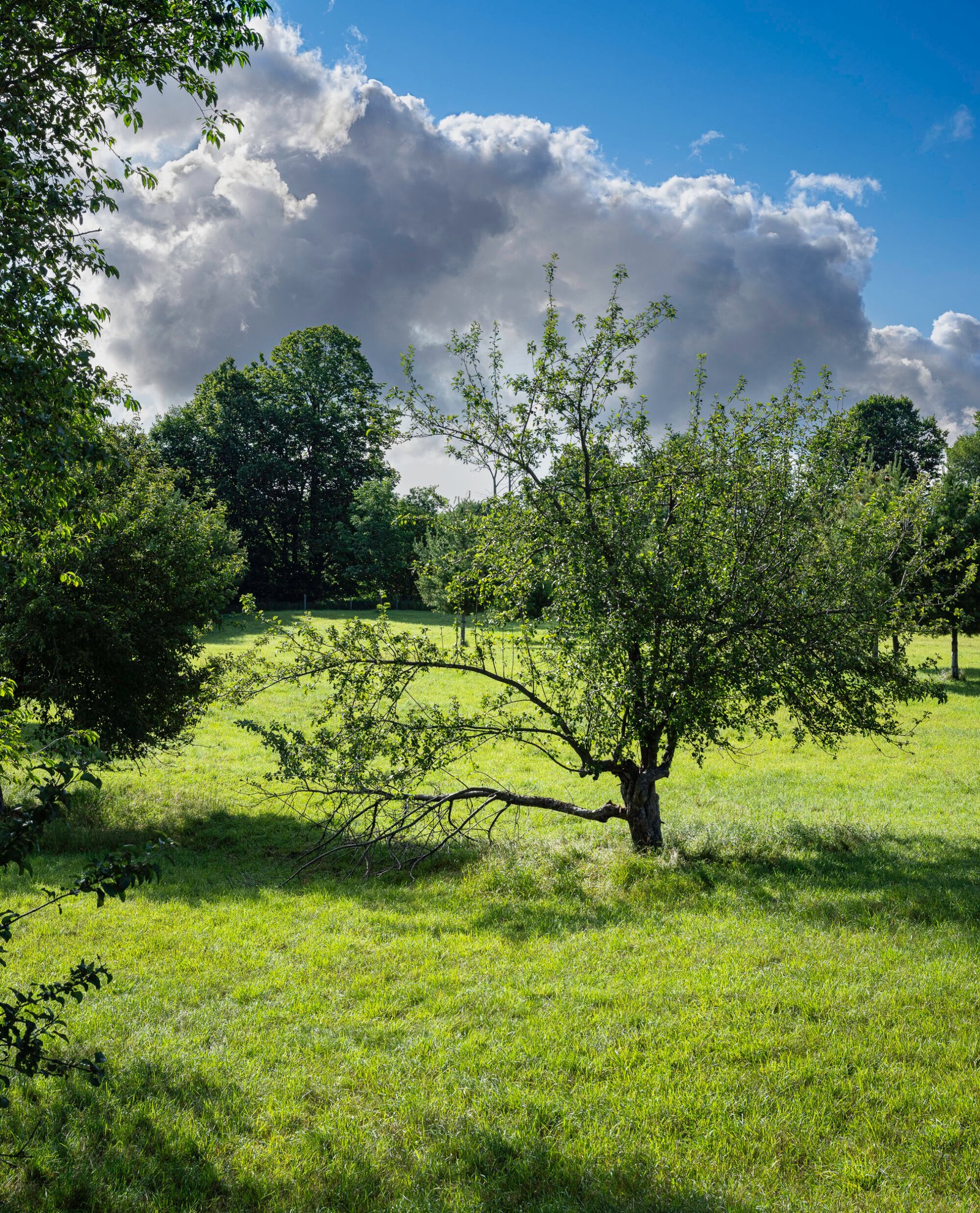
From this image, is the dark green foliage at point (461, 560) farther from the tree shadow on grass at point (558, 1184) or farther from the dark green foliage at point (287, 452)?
the dark green foliage at point (287, 452)

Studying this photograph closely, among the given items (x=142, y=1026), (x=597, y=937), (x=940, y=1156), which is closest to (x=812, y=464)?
(x=597, y=937)

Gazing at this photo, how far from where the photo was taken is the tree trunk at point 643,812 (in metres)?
11.5

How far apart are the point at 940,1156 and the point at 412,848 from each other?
921 cm

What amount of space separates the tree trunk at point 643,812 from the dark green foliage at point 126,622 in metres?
7.95

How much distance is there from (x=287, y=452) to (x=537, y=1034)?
A: 61.5 m

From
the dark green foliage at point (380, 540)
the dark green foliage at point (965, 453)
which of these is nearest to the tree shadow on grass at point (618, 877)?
the dark green foliage at point (380, 540)

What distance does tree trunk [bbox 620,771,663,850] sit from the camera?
452 inches

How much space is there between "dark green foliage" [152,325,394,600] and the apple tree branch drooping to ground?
161ft

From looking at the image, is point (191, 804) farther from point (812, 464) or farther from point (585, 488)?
point (812, 464)

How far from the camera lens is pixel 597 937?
337 inches

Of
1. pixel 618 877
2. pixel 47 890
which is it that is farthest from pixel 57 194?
pixel 618 877

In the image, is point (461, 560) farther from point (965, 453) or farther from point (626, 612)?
point (965, 453)

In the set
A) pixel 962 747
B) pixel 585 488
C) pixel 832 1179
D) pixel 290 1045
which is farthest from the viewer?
pixel 962 747

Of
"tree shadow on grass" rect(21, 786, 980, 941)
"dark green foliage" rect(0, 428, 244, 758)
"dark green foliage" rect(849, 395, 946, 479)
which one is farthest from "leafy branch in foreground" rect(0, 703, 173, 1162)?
"dark green foliage" rect(849, 395, 946, 479)
